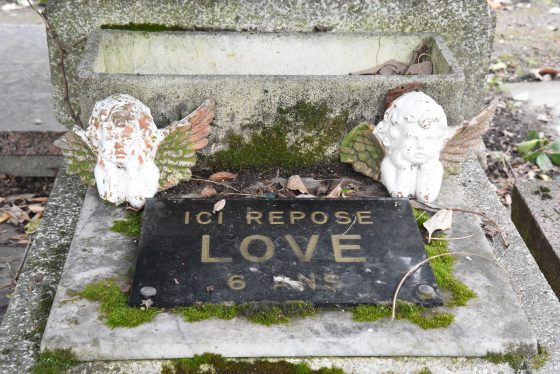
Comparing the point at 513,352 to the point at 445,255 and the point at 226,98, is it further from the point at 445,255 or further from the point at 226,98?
the point at 226,98

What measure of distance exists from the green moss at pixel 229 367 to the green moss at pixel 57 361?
0.28m

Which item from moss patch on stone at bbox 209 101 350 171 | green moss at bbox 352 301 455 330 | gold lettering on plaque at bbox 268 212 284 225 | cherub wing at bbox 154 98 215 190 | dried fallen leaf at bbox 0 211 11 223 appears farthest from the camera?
dried fallen leaf at bbox 0 211 11 223

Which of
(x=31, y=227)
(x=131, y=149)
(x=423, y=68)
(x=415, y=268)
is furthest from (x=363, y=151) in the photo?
(x=31, y=227)

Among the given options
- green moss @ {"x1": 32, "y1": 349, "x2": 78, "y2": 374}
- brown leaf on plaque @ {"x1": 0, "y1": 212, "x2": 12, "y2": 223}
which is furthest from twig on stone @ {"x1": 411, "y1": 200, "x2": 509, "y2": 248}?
brown leaf on plaque @ {"x1": 0, "y1": 212, "x2": 12, "y2": 223}

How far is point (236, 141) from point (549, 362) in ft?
4.64

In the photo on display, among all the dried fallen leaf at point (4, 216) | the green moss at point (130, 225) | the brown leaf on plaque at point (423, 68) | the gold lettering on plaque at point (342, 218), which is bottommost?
the dried fallen leaf at point (4, 216)

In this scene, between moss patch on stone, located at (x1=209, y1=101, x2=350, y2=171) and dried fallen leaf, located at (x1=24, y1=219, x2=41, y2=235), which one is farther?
dried fallen leaf, located at (x1=24, y1=219, x2=41, y2=235)

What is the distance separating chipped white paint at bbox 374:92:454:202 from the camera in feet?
8.80

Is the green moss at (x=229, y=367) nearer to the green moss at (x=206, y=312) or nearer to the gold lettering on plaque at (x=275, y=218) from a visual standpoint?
the green moss at (x=206, y=312)

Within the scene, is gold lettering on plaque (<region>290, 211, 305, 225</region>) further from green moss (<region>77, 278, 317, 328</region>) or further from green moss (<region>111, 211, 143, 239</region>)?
green moss (<region>111, 211, 143, 239</region>)

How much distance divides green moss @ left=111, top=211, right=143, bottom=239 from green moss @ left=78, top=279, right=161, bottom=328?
0.88 feet

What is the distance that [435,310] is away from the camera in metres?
2.36

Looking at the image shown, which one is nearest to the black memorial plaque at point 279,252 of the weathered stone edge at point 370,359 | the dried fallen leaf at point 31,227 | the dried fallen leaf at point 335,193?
the dried fallen leaf at point 335,193

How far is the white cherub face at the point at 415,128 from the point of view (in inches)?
105
